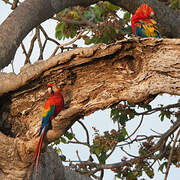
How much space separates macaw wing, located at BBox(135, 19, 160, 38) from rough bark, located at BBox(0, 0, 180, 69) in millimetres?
994

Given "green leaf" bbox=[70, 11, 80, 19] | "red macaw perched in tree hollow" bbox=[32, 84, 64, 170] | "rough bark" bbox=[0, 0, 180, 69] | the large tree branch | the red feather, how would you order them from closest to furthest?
"red macaw perched in tree hollow" bbox=[32, 84, 64, 170] → "rough bark" bbox=[0, 0, 180, 69] → the red feather → the large tree branch → "green leaf" bbox=[70, 11, 80, 19]

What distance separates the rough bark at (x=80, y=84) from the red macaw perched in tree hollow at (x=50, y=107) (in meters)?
0.06

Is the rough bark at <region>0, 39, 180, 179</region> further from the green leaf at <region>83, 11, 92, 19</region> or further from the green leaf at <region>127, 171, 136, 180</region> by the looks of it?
the green leaf at <region>83, 11, 92, 19</region>

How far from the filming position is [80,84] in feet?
10.1

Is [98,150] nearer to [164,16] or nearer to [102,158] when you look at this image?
[102,158]

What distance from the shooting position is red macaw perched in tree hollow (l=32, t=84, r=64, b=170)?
2.94 m

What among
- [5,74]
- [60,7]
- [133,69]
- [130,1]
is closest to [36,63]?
[5,74]

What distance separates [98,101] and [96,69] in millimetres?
302

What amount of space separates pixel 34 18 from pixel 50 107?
1.65 m

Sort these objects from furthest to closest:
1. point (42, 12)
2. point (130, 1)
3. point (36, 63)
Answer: point (130, 1)
point (42, 12)
point (36, 63)

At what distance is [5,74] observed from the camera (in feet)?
10.8

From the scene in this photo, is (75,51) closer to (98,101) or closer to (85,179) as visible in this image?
(98,101)

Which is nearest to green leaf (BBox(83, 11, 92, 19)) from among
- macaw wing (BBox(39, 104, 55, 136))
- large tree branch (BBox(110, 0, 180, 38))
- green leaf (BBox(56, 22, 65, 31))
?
Answer: green leaf (BBox(56, 22, 65, 31))

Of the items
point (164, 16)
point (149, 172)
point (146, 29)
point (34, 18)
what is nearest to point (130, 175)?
point (149, 172)
